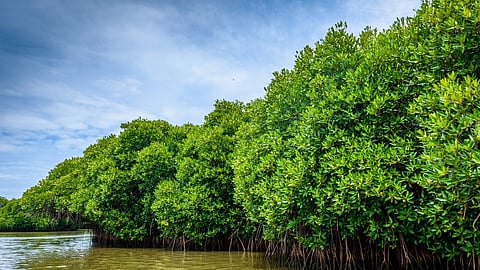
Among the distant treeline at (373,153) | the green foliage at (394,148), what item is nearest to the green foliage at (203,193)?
the distant treeline at (373,153)

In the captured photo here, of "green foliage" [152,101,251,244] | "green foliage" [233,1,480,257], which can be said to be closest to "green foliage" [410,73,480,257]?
"green foliage" [233,1,480,257]

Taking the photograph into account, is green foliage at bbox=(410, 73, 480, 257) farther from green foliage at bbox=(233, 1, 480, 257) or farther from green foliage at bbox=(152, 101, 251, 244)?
green foliage at bbox=(152, 101, 251, 244)

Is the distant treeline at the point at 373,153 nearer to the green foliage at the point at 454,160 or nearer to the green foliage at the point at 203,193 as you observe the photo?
the green foliage at the point at 454,160

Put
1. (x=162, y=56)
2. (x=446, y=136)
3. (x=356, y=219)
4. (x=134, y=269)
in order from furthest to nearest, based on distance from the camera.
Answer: (x=162, y=56) < (x=134, y=269) < (x=356, y=219) < (x=446, y=136)

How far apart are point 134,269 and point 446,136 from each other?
6.57 metres

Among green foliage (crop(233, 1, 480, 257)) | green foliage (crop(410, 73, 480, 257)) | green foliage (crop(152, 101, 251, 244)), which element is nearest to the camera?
green foliage (crop(410, 73, 480, 257))

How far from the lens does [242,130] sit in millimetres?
12383

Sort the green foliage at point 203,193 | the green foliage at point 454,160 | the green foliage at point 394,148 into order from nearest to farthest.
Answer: the green foliage at point 454,160
the green foliage at point 394,148
the green foliage at point 203,193

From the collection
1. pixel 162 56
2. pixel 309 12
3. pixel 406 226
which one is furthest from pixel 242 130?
pixel 406 226

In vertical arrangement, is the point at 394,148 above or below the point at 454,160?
above

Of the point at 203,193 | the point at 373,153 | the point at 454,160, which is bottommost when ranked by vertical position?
the point at 454,160

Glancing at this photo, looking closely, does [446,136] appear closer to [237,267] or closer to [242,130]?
[237,267]

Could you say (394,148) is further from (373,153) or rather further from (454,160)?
(454,160)

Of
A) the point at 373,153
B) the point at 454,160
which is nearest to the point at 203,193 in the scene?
the point at 373,153
